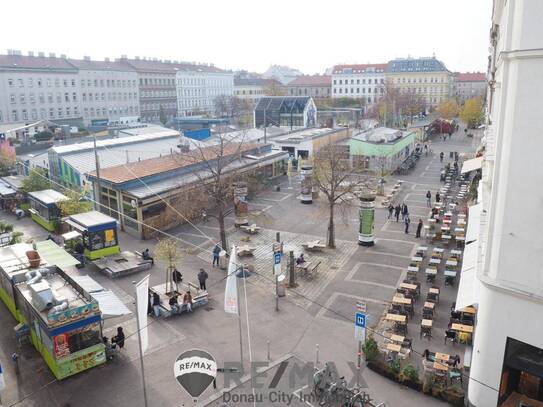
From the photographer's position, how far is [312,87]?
135 metres

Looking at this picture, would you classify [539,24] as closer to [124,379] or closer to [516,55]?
[516,55]

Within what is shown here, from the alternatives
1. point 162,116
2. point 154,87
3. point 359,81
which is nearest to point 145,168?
point 162,116

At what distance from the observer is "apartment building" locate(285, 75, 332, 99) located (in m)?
134

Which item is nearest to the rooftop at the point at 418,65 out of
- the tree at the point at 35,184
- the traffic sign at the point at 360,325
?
the tree at the point at 35,184

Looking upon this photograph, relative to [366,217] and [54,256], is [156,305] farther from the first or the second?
[366,217]

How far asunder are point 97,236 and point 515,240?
65.0ft

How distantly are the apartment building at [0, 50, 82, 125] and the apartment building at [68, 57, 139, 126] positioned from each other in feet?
5.73

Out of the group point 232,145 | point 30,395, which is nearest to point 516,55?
point 30,395

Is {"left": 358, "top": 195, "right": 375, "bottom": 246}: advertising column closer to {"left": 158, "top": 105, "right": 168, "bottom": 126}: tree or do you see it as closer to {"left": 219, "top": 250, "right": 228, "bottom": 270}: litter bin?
{"left": 219, "top": 250, "right": 228, "bottom": 270}: litter bin

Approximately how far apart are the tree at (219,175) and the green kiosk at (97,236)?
559 centimetres

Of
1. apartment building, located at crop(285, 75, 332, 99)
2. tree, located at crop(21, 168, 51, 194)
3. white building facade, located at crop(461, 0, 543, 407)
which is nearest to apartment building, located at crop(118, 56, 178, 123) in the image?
apartment building, located at crop(285, 75, 332, 99)

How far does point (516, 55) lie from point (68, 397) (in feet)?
49.3

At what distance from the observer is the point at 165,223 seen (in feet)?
96.2

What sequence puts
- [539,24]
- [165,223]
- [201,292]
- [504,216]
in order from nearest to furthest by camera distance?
[539,24] < [504,216] < [201,292] < [165,223]
